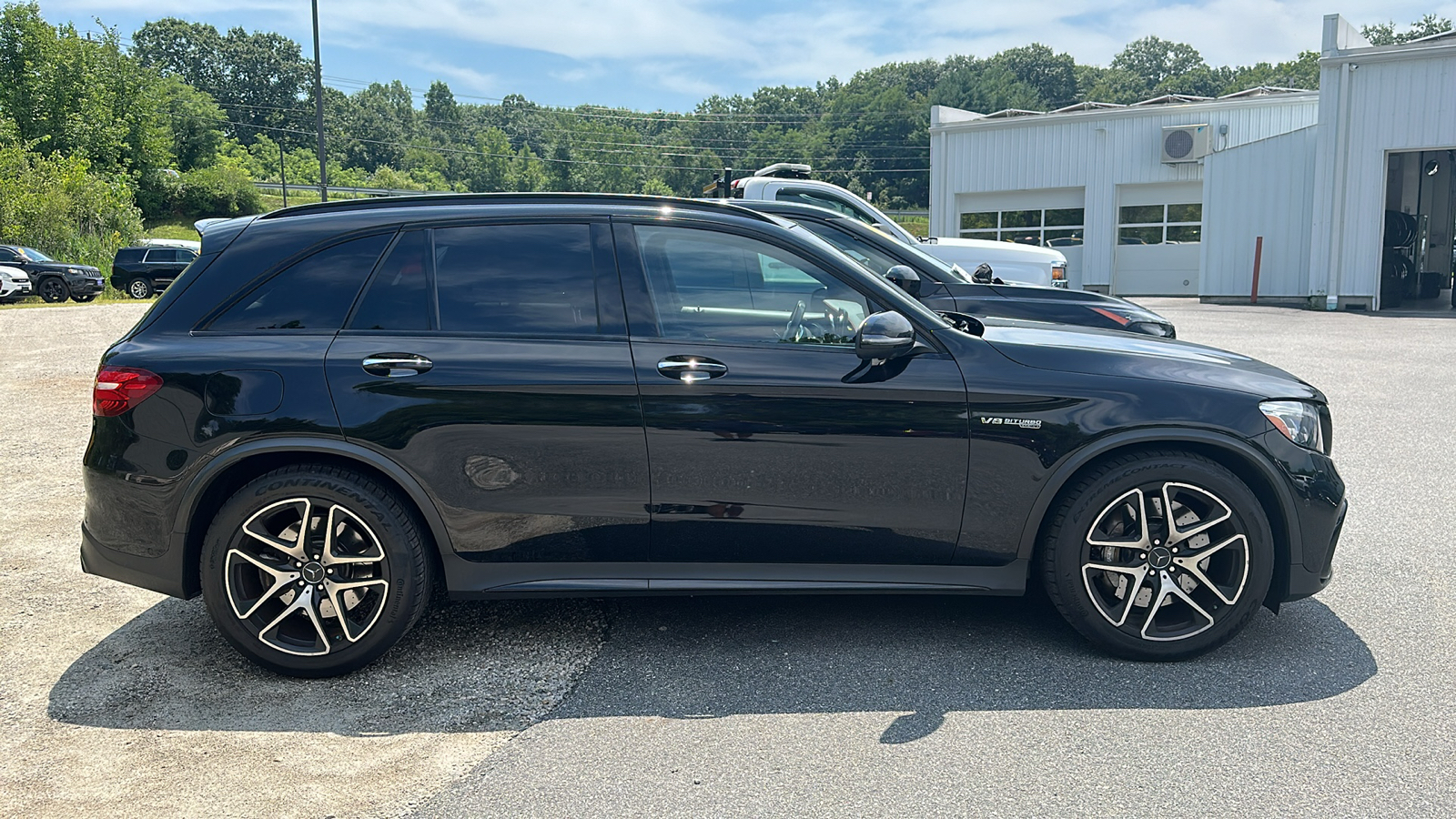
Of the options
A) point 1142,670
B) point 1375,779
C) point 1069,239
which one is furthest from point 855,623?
point 1069,239

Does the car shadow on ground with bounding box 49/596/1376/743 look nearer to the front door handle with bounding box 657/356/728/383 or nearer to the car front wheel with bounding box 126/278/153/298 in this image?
the front door handle with bounding box 657/356/728/383

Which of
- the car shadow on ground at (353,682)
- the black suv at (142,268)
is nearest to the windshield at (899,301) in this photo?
the car shadow on ground at (353,682)

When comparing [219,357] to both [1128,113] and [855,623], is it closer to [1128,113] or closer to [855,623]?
[855,623]

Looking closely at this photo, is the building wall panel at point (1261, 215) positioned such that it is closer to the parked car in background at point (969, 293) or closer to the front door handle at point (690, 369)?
the parked car in background at point (969, 293)

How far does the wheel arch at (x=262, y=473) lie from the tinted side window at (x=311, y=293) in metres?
0.47

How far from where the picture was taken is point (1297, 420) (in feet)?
13.1

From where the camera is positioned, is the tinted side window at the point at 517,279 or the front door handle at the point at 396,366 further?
the tinted side window at the point at 517,279

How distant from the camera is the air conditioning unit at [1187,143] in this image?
30922 mm

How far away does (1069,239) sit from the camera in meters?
33.4

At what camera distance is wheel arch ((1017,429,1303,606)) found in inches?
154

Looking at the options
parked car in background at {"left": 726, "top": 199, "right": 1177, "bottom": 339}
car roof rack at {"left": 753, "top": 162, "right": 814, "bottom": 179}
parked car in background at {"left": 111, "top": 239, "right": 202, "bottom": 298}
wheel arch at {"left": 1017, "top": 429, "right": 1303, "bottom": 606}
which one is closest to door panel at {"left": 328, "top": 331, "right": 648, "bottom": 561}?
wheel arch at {"left": 1017, "top": 429, "right": 1303, "bottom": 606}

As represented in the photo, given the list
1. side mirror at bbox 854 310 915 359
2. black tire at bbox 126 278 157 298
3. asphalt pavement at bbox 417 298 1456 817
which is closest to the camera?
asphalt pavement at bbox 417 298 1456 817

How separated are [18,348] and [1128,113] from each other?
28819 millimetres

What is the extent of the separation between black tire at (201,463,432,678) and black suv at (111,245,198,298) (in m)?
34.1
